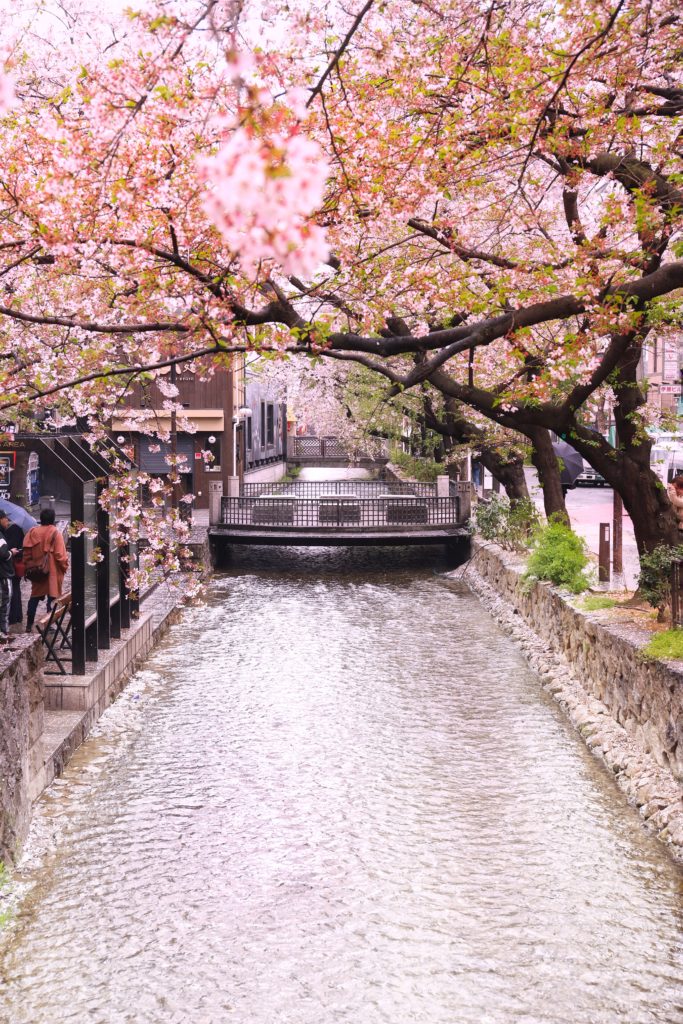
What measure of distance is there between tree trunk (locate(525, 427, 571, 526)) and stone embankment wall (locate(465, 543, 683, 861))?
2.57 m

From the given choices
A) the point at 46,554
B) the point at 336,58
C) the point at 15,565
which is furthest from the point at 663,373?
the point at 336,58

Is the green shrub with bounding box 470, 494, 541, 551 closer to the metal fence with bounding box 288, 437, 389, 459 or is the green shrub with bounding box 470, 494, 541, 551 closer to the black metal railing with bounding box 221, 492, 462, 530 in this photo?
the black metal railing with bounding box 221, 492, 462, 530

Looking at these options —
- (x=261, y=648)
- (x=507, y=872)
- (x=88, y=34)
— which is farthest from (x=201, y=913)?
(x=88, y=34)

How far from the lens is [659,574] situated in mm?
12500

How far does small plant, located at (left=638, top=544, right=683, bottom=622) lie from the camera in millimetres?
12274

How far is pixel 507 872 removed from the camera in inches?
351

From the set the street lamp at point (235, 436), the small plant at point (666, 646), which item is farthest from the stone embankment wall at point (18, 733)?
the street lamp at point (235, 436)

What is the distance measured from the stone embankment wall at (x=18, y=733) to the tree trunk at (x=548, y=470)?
40.5 feet

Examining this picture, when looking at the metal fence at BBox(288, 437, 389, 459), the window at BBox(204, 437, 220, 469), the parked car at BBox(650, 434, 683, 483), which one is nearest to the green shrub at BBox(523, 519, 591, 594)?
the parked car at BBox(650, 434, 683, 483)

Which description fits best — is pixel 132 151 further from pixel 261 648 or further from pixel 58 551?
pixel 261 648

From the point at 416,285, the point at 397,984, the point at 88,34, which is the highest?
the point at 88,34

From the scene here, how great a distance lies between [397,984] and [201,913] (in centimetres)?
196

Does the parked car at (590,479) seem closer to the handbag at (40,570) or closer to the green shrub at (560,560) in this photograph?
the green shrub at (560,560)

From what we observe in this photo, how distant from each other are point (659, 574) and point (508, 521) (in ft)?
39.4
